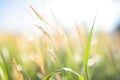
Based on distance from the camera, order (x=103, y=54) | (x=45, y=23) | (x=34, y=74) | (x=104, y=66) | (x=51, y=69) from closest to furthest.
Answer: (x=45, y=23)
(x=51, y=69)
(x=34, y=74)
(x=104, y=66)
(x=103, y=54)

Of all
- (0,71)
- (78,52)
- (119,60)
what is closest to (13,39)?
(78,52)

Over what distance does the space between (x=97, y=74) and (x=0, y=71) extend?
4.40 feet

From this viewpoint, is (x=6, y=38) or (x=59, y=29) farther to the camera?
(x=6, y=38)

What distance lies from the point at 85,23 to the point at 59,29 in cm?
165

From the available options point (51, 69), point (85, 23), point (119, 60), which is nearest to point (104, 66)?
point (119, 60)

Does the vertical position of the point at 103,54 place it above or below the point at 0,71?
below

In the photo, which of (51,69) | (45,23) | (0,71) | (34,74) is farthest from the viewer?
(34,74)

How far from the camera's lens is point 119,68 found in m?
3.00

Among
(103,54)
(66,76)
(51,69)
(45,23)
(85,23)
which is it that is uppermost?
(45,23)

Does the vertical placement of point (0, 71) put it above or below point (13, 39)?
above

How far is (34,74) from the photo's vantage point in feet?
9.45

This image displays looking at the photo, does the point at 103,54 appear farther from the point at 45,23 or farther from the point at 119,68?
the point at 45,23

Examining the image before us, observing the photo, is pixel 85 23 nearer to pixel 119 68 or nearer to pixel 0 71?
pixel 119 68

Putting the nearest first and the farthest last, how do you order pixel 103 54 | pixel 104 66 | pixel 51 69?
pixel 51 69 → pixel 104 66 → pixel 103 54
